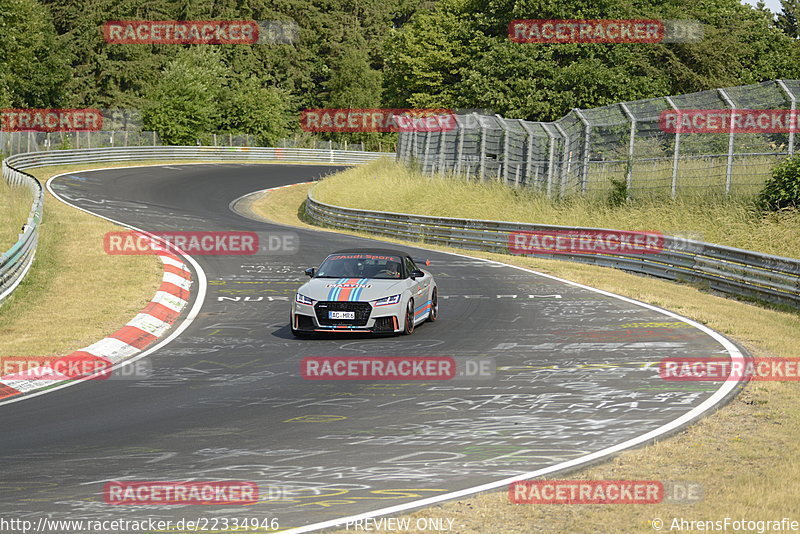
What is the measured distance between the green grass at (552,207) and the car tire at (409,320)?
10.1m

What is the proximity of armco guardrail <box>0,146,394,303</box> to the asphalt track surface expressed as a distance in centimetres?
370

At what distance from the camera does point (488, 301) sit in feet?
59.8

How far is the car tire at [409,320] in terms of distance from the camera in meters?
14.5

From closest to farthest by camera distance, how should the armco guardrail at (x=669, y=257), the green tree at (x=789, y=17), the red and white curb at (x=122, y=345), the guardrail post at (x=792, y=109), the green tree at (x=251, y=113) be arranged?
the red and white curb at (x=122, y=345) < the armco guardrail at (x=669, y=257) < the guardrail post at (x=792, y=109) < the green tree at (x=251, y=113) < the green tree at (x=789, y=17)

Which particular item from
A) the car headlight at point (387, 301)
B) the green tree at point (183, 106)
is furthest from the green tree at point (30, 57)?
the car headlight at point (387, 301)

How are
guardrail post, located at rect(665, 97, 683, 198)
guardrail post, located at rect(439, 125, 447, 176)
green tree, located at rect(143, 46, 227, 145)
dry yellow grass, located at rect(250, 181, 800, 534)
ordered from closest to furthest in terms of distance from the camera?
dry yellow grass, located at rect(250, 181, 800, 534), guardrail post, located at rect(665, 97, 683, 198), guardrail post, located at rect(439, 125, 447, 176), green tree, located at rect(143, 46, 227, 145)

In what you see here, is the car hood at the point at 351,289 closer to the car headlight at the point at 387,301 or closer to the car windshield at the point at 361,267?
the car headlight at the point at 387,301

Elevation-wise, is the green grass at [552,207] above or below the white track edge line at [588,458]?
above

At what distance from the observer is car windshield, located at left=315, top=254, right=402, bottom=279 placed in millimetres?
15336

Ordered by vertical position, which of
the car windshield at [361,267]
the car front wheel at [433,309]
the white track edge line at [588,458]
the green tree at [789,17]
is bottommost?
the car front wheel at [433,309]

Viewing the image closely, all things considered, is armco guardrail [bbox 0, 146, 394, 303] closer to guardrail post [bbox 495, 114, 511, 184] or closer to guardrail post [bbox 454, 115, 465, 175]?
guardrail post [bbox 454, 115, 465, 175]

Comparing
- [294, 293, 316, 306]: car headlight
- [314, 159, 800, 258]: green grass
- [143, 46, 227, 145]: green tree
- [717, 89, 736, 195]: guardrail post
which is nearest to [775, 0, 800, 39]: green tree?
[143, 46, 227, 145]: green tree

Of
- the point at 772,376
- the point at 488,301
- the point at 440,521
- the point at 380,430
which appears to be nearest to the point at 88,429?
the point at 380,430

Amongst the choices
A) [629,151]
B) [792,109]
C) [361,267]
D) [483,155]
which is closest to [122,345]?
[361,267]
